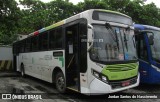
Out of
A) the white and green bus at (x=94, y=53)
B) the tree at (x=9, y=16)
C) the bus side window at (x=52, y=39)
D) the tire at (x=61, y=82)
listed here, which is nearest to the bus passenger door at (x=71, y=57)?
the white and green bus at (x=94, y=53)

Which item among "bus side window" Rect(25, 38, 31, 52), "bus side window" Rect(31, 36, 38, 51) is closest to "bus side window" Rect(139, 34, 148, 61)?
"bus side window" Rect(31, 36, 38, 51)

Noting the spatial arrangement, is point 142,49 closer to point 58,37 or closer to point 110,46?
point 110,46

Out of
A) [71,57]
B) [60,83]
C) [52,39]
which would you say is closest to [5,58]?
[52,39]

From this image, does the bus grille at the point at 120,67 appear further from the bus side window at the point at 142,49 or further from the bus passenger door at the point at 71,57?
the bus side window at the point at 142,49

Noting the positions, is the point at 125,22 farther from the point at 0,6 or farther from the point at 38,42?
the point at 0,6

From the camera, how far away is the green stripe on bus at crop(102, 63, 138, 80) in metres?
7.31

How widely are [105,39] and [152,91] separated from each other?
13.4 ft

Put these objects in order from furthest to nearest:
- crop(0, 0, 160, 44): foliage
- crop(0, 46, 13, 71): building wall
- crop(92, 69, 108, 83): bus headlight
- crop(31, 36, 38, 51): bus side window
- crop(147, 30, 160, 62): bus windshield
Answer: crop(0, 0, 160, 44): foliage
crop(0, 46, 13, 71): building wall
crop(31, 36, 38, 51): bus side window
crop(147, 30, 160, 62): bus windshield
crop(92, 69, 108, 83): bus headlight

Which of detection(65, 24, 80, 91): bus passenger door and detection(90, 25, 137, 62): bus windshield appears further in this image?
detection(65, 24, 80, 91): bus passenger door

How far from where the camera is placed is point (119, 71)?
7.59 meters

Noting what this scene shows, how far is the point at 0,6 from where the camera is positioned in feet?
52.7

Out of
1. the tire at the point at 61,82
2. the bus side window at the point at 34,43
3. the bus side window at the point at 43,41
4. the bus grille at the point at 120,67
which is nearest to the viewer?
the bus grille at the point at 120,67

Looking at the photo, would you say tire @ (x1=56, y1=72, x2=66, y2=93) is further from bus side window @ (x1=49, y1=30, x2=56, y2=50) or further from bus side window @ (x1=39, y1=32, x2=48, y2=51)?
bus side window @ (x1=39, y1=32, x2=48, y2=51)

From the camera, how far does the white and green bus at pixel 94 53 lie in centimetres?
727
